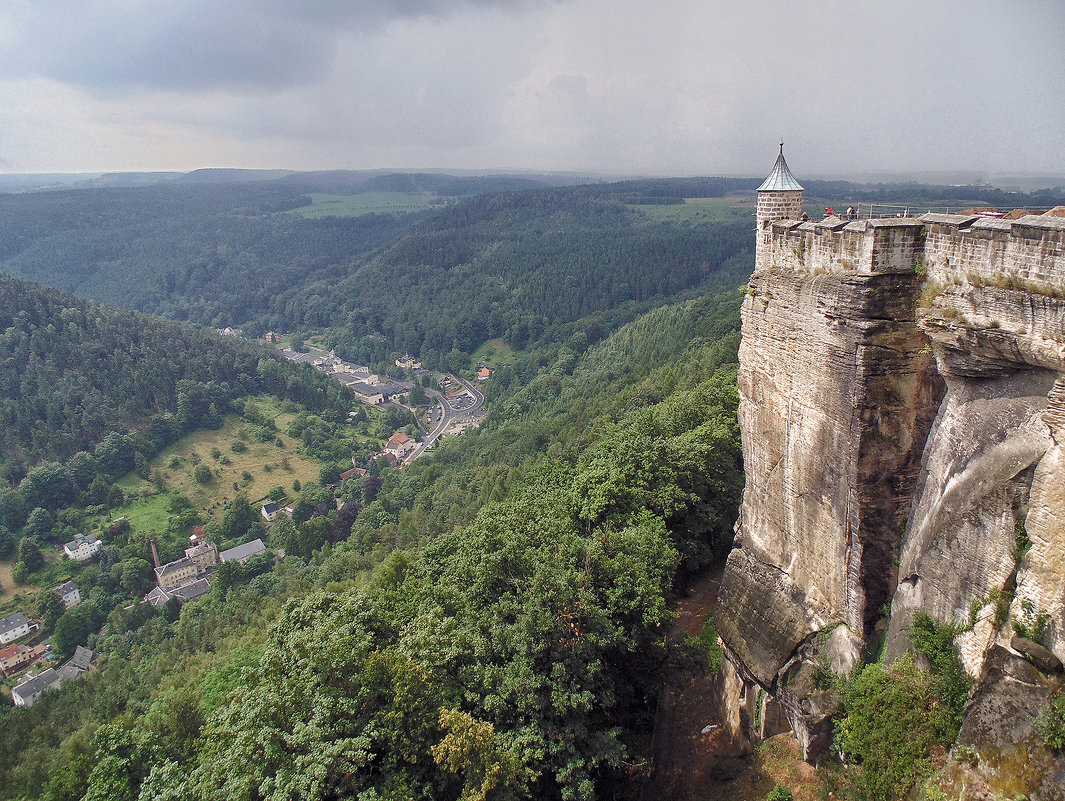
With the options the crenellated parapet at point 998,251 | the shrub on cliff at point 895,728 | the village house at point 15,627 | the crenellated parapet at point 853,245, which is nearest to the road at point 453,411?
the village house at point 15,627

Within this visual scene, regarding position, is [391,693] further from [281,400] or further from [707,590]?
[281,400]

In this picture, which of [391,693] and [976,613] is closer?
[976,613]

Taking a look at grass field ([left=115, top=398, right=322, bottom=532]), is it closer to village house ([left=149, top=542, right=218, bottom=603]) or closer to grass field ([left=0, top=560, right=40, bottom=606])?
village house ([left=149, top=542, right=218, bottom=603])

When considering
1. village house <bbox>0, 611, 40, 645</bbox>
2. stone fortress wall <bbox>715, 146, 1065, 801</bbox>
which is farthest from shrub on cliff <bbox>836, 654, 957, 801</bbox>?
village house <bbox>0, 611, 40, 645</bbox>

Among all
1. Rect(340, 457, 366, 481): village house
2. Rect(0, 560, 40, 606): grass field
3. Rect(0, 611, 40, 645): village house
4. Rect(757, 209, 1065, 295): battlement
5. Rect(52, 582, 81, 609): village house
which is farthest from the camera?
Rect(340, 457, 366, 481): village house

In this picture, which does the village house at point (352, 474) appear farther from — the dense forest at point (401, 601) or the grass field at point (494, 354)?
the grass field at point (494, 354)

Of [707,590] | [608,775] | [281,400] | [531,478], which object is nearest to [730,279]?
[281,400]

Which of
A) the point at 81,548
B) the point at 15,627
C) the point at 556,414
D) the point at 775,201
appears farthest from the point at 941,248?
the point at 81,548
